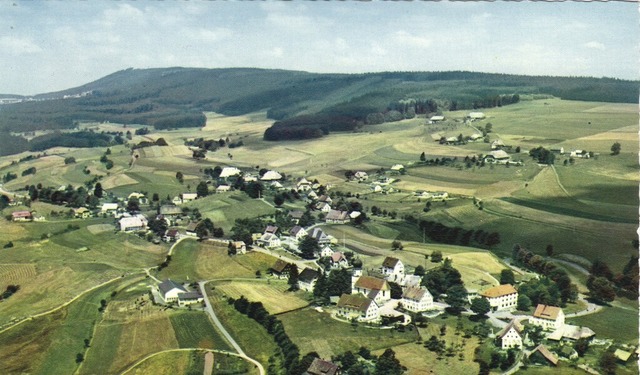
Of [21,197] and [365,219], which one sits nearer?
[365,219]

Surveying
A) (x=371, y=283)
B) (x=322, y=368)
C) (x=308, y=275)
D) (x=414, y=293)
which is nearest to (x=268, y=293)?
(x=308, y=275)

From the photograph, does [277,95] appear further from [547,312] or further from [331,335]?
[547,312]

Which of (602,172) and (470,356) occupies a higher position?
(602,172)

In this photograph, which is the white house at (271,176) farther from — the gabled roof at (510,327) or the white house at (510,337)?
the white house at (510,337)

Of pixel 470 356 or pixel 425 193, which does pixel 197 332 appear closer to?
pixel 470 356

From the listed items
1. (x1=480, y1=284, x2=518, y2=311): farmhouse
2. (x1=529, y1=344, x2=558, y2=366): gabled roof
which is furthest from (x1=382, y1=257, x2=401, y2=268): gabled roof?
(x1=529, y1=344, x2=558, y2=366): gabled roof

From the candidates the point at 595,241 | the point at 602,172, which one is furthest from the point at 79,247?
the point at 602,172

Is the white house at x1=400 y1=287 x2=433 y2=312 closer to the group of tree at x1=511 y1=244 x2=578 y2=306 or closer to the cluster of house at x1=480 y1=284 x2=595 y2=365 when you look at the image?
the cluster of house at x1=480 y1=284 x2=595 y2=365
